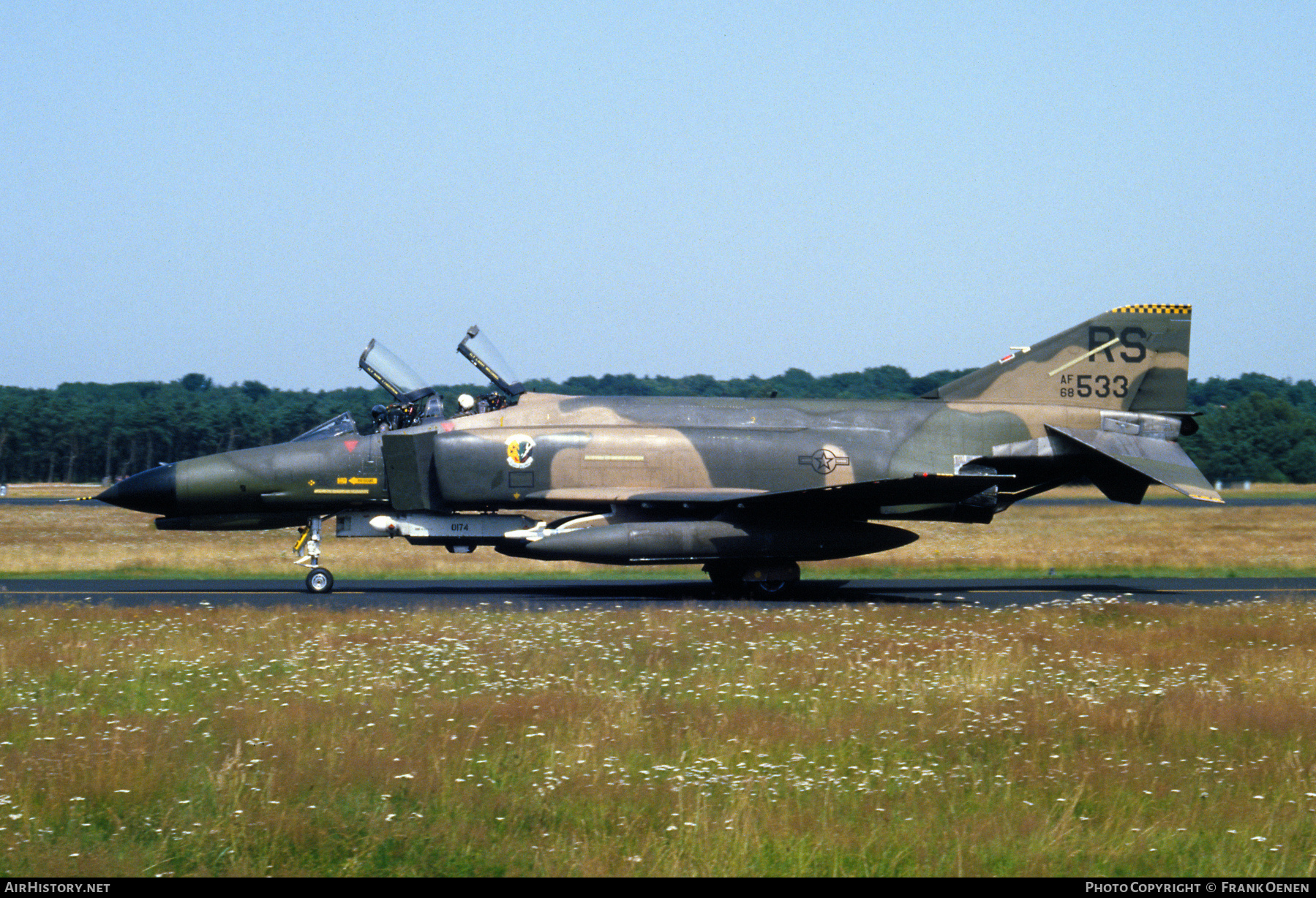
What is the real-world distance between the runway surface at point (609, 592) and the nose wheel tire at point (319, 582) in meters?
0.19

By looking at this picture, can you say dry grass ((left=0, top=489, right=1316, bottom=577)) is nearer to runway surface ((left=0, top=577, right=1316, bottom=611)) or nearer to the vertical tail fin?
runway surface ((left=0, top=577, right=1316, bottom=611))

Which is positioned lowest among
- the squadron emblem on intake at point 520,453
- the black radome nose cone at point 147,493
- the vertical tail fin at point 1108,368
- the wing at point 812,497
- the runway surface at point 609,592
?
the runway surface at point 609,592

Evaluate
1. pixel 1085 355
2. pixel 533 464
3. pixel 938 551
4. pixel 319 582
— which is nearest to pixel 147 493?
pixel 319 582

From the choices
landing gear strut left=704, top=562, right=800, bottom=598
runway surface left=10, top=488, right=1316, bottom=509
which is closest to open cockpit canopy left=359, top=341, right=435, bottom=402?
landing gear strut left=704, top=562, right=800, bottom=598

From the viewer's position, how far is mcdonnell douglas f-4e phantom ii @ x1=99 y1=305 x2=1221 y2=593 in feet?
57.4

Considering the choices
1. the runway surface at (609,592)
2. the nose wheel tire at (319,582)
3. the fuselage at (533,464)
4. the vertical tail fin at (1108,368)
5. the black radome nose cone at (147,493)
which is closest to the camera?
the runway surface at (609,592)

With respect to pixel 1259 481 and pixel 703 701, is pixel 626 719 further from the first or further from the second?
pixel 1259 481

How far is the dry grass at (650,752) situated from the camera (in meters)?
5.73

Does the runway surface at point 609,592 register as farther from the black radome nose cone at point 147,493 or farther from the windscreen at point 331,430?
the windscreen at point 331,430

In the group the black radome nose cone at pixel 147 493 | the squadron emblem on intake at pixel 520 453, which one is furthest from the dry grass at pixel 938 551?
the squadron emblem on intake at pixel 520 453

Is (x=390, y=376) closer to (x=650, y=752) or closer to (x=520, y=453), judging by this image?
(x=520, y=453)

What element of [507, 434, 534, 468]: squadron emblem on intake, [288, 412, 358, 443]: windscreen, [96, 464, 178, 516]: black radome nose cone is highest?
[288, 412, 358, 443]: windscreen

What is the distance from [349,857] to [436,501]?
500 inches

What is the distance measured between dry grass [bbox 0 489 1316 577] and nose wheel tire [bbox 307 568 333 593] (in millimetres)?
4050
